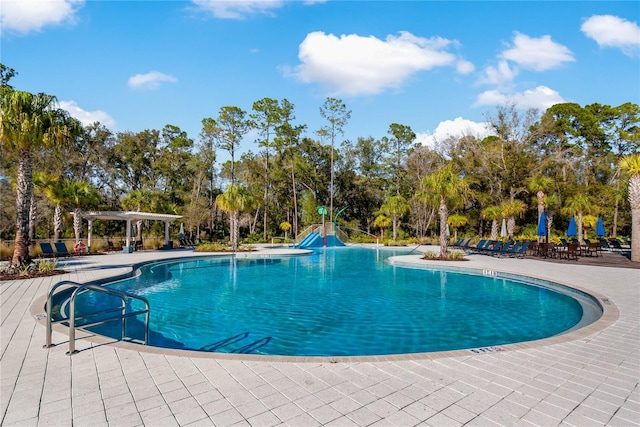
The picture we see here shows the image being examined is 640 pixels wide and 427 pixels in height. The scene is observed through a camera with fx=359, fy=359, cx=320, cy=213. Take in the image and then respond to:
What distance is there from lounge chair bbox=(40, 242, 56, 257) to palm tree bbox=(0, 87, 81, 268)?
192 inches

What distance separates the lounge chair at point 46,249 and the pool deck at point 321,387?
12243mm

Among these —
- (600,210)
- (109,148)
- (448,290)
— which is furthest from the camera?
(109,148)

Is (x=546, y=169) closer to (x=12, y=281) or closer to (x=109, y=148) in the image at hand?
(x=12, y=281)

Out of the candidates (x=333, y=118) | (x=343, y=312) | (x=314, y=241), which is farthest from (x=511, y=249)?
(x=333, y=118)

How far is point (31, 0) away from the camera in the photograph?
797cm

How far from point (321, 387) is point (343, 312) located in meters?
4.44

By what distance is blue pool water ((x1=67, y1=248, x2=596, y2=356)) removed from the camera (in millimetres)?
5672

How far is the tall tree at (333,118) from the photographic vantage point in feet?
111

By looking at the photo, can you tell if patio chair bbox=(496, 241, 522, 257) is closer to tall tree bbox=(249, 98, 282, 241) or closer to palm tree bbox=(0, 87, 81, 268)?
palm tree bbox=(0, 87, 81, 268)

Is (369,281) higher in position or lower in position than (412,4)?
lower

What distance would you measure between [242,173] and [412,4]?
88.3 feet

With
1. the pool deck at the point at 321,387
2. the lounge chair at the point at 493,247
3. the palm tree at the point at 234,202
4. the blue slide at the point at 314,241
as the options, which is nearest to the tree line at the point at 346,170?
the palm tree at the point at 234,202

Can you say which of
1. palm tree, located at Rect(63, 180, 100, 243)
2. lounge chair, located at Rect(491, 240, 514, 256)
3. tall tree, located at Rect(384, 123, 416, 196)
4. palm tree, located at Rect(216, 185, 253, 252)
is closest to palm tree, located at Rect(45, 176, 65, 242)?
palm tree, located at Rect(63, 180, 100, 243)

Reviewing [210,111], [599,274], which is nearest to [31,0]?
[599,274]
